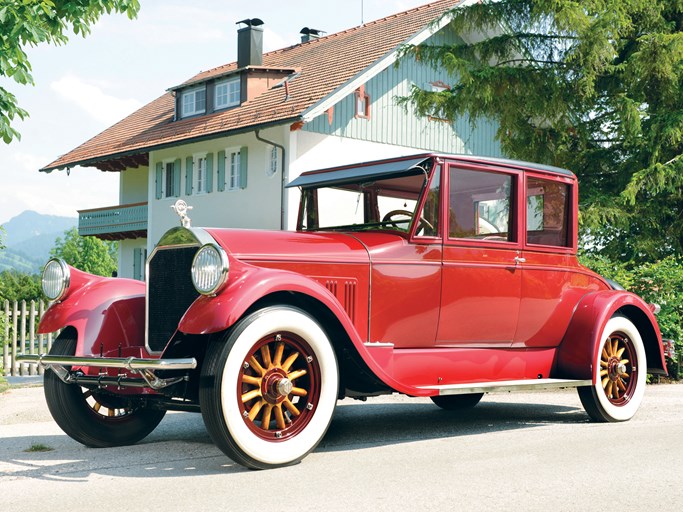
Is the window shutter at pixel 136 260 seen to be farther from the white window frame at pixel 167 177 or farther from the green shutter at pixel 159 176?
the white window frame at pixel 167 177

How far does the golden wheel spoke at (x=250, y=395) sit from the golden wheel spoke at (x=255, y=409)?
0.16 ft

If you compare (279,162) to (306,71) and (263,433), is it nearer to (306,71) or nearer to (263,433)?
(306,71)

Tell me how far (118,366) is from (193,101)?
2582cm

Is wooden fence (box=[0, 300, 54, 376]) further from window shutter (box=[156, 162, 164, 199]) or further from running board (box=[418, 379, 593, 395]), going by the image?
window shutter (box=[156, 162, 164, 199])

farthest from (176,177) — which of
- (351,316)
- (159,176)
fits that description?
(351,316)

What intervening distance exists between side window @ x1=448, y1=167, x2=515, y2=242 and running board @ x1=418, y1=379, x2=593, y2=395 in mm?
1124

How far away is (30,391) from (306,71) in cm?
1779

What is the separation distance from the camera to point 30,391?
40.1 ft

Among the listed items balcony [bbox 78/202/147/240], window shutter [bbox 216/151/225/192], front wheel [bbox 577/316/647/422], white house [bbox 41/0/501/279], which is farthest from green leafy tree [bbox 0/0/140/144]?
balcony [bbox 78/202/147/240]

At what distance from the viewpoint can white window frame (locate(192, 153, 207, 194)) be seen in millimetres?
29891

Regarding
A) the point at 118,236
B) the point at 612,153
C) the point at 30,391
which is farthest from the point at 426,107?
the point at 118,236

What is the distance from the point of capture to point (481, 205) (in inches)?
291

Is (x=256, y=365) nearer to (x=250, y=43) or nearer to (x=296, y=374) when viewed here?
(x=296, y=374)

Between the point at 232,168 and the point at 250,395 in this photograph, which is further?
the point at 232,168
